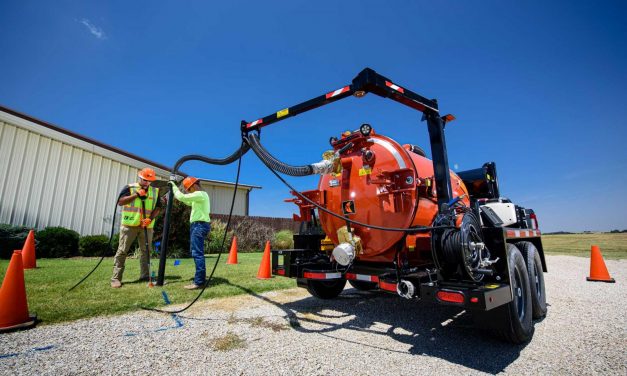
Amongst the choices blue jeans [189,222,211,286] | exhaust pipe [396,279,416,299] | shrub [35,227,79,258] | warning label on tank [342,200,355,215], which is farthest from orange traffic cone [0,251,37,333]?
shrub [35,227,79,258]

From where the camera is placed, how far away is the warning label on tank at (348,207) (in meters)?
4.31

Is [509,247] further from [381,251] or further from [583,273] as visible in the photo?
[583,273]

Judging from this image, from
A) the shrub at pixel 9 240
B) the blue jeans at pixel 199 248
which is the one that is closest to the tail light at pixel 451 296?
the blue jeans at pixel 199 248

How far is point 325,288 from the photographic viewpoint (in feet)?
18.4

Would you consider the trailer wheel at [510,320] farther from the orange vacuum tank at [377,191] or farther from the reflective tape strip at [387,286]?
the orange vacuum tank at [377,191]

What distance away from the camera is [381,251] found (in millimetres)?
4086

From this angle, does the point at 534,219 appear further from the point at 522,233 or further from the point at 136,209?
the point at 136,209

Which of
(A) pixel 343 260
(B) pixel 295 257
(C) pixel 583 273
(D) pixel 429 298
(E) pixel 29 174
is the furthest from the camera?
(E) pixel 29 174

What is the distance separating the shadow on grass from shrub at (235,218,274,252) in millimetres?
11035

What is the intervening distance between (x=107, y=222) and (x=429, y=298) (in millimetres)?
14519

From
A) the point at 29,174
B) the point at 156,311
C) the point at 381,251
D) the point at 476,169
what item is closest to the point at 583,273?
the point at 476,169

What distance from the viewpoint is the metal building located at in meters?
11.1

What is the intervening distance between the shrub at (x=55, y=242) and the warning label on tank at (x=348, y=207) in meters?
11.4

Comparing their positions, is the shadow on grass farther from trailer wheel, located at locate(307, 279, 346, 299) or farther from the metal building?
the metal building
